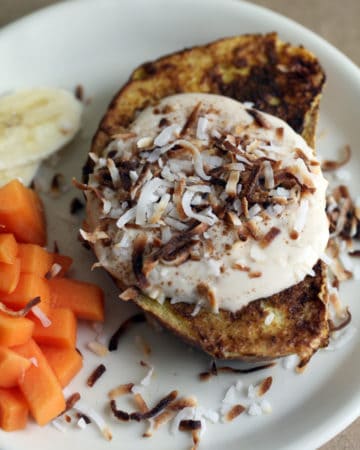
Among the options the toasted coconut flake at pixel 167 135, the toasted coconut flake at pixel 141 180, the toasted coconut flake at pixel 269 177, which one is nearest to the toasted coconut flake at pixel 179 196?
the toasted coconut flake at pixel 141 180

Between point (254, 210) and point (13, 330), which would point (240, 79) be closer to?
point (254, 210)

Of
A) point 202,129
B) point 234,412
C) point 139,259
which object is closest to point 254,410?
point 234,412

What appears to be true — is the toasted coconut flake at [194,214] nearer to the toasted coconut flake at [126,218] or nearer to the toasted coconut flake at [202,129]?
the toasted coconut flake at [126,218]

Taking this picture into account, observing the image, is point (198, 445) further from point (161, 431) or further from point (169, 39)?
point (169, 39)

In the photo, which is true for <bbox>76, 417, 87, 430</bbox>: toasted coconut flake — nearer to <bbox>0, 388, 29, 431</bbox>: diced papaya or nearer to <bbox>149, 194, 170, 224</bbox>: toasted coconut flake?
<bbox>0, 388, 29, 431</bbox>: diced papaya

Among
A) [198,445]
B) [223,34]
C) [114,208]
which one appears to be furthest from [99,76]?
[198,445]
